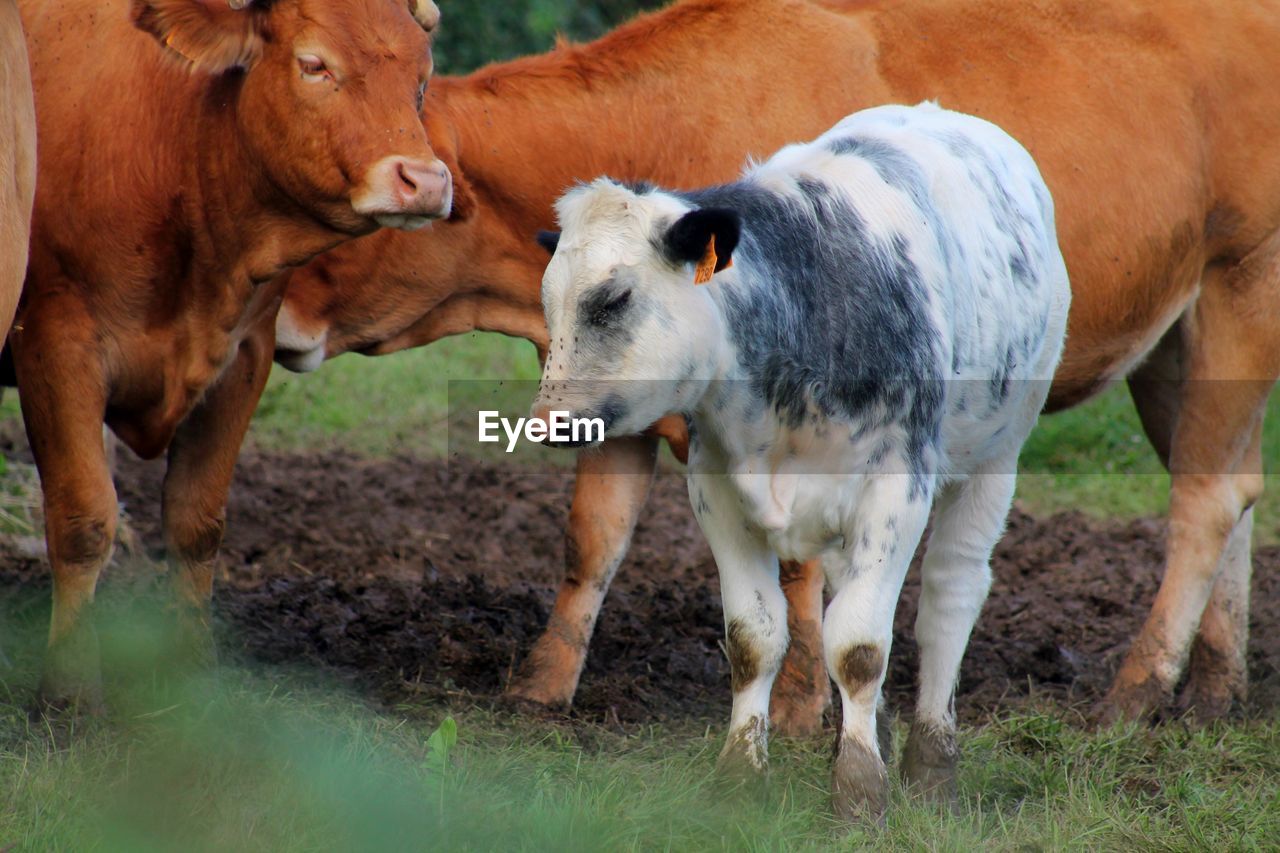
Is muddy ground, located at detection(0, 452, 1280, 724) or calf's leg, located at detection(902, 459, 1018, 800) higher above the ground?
calf's leg, located at detection(902, 459, 1018, 800)

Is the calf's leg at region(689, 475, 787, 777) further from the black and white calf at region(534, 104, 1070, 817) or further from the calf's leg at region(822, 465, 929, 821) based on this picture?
the calf's leg at region(822, 465, 929, 821)

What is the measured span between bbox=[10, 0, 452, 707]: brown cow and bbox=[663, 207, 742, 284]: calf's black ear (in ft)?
3.38

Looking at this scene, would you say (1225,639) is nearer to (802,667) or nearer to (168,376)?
(802,667)

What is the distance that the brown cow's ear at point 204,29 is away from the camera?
4746 mm

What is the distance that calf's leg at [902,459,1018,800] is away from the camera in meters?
4.62

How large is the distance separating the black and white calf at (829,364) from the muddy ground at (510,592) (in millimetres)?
1076

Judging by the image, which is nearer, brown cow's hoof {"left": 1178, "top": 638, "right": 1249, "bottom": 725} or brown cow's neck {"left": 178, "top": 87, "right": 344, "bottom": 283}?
brown cow's neck {"left": 178, "top": 87, "right": 344, "bottom": 283}

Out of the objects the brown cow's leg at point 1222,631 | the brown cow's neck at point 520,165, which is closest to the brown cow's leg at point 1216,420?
the brown cow's leg at point 1222,631

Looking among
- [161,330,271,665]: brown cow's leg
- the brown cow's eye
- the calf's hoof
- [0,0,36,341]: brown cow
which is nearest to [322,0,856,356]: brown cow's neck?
[161,330,271,665]: brown cow's leg

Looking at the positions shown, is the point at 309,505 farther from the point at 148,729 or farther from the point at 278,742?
the point at 278,742

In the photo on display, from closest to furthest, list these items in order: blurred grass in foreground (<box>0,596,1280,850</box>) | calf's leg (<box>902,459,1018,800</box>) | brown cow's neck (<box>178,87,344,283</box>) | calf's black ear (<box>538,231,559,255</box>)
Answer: blurred grass in foreground (<box>0,596,1280,850</box>) < calf's black ear (<box>538,231,559,255</box>) < calf's leg (<box>902,459,1018,800</box>) < brown cow's neck (<box>178,87,344,283</box>)

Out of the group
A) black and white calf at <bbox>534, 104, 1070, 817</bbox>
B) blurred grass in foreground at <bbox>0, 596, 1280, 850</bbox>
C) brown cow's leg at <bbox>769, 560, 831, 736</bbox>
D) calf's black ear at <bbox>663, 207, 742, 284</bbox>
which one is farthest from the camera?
brown cow's leg at <bbox>769, 560, 831, 736</bbox>

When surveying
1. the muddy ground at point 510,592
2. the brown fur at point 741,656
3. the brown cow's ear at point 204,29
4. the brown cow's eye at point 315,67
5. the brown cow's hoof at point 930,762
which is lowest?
the muddy ground at point 510,592

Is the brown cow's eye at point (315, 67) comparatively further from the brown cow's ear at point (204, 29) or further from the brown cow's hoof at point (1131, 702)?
the brown cow's hoof at point (1131, 702)
